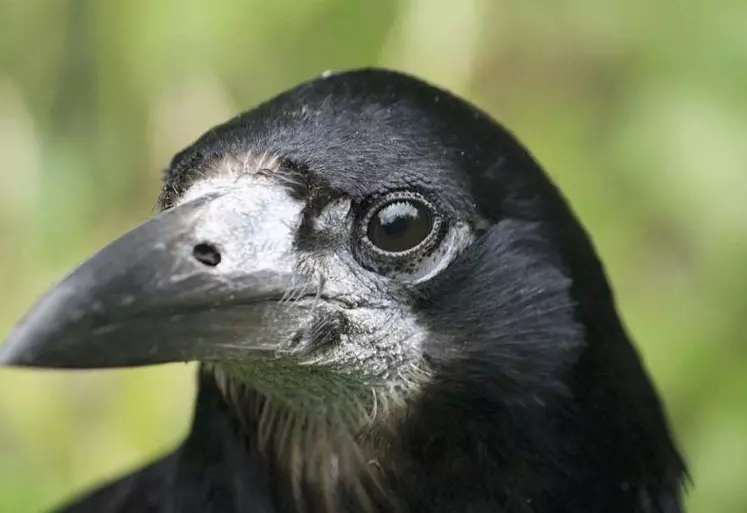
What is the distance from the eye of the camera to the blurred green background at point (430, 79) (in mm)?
2314

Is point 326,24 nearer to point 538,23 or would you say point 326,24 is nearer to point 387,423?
point 538,23

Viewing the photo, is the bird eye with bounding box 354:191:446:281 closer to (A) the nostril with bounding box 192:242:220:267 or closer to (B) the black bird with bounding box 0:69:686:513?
(B) the black bird with bounding box 0:69:686:513

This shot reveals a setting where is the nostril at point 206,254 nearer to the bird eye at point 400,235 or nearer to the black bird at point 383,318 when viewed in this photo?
the black bird at point 383,318

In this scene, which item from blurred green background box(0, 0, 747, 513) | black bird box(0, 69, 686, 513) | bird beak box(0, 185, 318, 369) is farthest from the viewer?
blurred green background box(0, 0, 747, 513)

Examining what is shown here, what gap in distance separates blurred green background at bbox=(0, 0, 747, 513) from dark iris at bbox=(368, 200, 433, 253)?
110 cm

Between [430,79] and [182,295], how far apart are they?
1.42 m

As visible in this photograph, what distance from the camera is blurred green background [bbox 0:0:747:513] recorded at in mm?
2314

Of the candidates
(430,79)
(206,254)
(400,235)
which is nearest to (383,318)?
(400,235)

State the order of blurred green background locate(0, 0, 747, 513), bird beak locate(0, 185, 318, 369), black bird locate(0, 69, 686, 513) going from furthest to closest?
blurred green background locate(0, 0, 747, 513) < black bird locate(0, 69, 686, 513) < bird beak locate(0, 185, 318, 369)

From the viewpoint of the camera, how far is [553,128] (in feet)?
8.59

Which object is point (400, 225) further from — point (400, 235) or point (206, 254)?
point (206, 254)

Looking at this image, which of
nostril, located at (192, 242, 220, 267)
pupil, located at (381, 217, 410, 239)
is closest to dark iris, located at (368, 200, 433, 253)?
pupil, located at (381, 217, 410, 239)

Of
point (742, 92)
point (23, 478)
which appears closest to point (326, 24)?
point (742, 92)

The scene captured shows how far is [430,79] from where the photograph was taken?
253 centimetres
